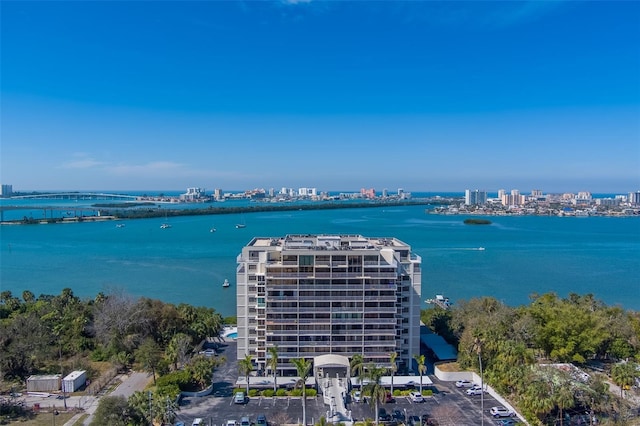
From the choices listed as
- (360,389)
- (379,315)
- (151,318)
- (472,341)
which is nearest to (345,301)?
(379,315)

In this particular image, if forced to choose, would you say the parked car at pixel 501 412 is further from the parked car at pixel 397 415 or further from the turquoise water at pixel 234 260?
the turquoise water at pixel 234 260

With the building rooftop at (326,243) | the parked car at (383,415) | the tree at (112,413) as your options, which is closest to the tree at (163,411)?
the tree at (112,413)

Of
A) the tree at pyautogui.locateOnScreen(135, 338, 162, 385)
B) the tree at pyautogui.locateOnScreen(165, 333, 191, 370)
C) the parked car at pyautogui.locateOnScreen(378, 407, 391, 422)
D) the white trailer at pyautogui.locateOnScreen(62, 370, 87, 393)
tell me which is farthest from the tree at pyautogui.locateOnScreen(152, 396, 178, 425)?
the parked car at pyautogui.locateOnScreen(378, 407, 391, 422)

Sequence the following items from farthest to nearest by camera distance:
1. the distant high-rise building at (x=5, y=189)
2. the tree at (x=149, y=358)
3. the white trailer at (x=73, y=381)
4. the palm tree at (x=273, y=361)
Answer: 1. the distant high-rise building at (x=5, y=189)
2. the tree at (x=149, y=358)
3. the white trailer at (x=73, y=381)
4. the palm tree at (x=273, y=361)

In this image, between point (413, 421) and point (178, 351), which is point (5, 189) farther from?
point (413, 421)

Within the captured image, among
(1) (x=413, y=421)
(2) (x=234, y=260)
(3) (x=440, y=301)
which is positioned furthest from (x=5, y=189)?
(1) (x=413, y=421)

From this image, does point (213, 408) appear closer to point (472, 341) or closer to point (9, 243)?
point (472, 341)
